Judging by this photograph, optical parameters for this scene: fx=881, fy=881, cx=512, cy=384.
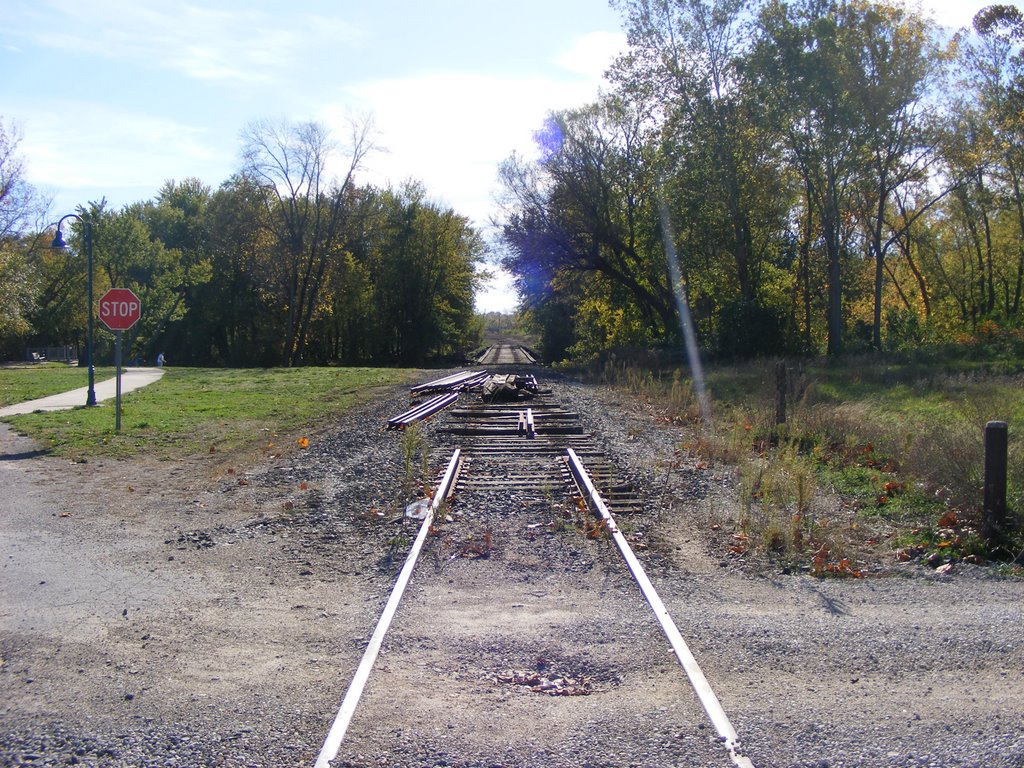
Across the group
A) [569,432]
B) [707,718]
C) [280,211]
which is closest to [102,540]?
[707,718]

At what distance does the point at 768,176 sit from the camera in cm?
A: 4088

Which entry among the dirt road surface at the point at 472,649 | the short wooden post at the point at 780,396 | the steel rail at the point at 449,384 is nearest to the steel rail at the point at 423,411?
the steel rail at the point at 449,384

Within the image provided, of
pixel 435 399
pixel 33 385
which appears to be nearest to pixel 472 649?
pixel 435 399

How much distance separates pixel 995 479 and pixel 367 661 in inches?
233

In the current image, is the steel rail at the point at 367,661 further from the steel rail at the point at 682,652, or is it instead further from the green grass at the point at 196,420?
the green grass at the point at 196,420

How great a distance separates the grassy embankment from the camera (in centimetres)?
794

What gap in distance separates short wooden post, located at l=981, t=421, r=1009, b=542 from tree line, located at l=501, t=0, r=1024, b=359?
29.0 m

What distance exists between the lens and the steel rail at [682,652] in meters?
4.11

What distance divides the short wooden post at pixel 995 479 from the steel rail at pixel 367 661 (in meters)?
5.10

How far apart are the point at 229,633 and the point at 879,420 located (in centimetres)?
1363

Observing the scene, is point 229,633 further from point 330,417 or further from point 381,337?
point 381,337

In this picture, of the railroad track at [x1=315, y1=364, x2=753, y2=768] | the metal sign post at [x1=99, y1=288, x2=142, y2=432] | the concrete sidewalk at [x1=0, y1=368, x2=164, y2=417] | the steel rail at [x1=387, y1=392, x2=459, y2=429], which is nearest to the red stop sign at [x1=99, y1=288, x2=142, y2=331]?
the metal sign post at [x1=99, y1=288, x2=142, y2=432]

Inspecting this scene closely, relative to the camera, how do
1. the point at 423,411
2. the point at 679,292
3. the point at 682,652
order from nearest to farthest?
1. the point at 682,652
2. the point at 423,411
3. the point at 679,292

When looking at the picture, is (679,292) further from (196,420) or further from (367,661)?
(367,661)
